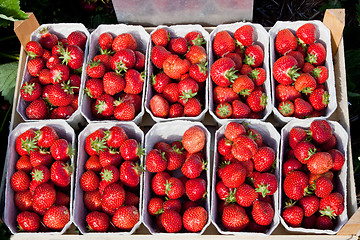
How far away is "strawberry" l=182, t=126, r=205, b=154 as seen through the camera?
72.8 inches

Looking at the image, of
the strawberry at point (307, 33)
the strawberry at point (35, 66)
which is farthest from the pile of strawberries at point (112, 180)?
the strawberry at point (307, 33)

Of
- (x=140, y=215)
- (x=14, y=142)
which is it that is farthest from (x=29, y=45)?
(x=140, y=215)

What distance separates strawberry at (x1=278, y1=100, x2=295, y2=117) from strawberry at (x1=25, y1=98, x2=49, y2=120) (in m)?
Answer: 1.20

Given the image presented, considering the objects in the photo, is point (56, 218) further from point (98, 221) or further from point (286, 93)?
point (286, 93)

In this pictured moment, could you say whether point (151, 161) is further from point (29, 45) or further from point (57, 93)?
point (29, 45)

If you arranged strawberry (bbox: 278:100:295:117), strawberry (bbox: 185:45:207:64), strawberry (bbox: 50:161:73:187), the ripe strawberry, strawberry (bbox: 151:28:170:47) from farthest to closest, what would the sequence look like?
strawberry (bbox: 151:28:170:47) < strawberry (bbox: 185:45:207:64) < strawberry (bbox: 278:100:295:117) < strawberry (bbox: 50:161:73:187) < the ripe strawberry

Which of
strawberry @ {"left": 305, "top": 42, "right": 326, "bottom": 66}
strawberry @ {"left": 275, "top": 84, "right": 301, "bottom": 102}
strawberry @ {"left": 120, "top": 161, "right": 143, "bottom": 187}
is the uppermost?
strawberry @ {"left": 305, "top": 42, "right": 326, "bottom": 66}

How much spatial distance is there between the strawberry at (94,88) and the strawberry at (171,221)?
0.71 meters

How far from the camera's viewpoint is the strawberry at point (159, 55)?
205cm

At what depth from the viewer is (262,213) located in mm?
1700

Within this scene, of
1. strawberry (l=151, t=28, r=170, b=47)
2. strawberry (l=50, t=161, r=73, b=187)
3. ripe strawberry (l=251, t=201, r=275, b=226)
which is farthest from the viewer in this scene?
strawberry (l=151, t=28, r=170, b=47)

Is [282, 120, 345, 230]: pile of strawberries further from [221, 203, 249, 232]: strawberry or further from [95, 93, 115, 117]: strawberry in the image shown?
[95, 93, 115, 117]: strawberry

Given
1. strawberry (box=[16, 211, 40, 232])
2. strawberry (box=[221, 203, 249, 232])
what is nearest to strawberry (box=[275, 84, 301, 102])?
strawberry (box=[221, 203, 249, 232])

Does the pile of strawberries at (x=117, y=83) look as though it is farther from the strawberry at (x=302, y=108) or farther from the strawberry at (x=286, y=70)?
the strawberry at (x=302, y=108)
